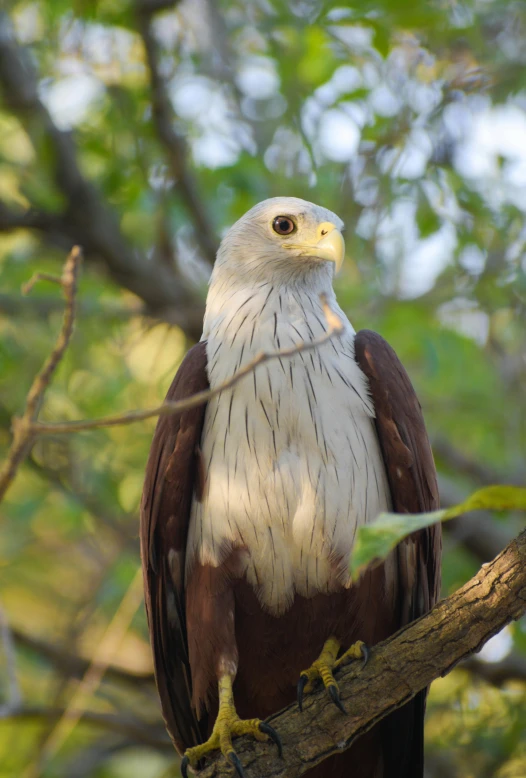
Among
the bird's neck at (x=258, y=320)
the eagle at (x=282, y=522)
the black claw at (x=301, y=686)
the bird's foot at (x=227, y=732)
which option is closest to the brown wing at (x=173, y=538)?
the eagle at (x=282, y=522)

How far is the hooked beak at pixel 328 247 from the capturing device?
4.49m

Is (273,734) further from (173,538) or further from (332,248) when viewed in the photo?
(332,248)

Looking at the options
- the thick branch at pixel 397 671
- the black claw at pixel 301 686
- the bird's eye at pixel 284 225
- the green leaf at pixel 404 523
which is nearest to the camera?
the green leaf at pixel 404 523

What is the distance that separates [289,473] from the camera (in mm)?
4062

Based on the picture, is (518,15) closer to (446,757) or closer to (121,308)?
(121,308)

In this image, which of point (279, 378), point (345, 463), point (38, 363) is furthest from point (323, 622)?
point (38, 363)

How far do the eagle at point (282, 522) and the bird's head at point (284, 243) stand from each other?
0.37 feet

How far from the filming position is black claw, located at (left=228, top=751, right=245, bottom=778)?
3736mm

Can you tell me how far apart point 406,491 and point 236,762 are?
140 cm

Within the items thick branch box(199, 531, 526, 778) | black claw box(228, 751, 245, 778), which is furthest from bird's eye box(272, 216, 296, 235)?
black claw box(228, 751, 245, 778)

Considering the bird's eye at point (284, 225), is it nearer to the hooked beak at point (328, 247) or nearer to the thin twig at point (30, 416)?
the hooked beak at point (328, 247)

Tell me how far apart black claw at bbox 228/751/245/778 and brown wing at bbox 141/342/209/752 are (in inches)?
28.2

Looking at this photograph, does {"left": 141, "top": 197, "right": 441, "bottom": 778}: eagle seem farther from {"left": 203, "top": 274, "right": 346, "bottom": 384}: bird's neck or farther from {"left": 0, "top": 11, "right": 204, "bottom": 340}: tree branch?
{"left": 0, "top": 11, "right": 204, "bottom": 340}: tree branch

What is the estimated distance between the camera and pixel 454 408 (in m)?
7.79
